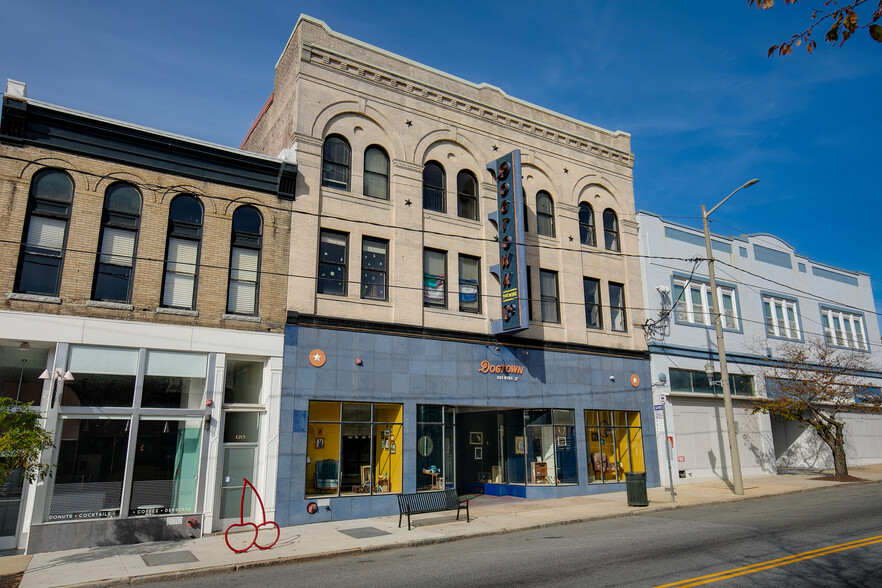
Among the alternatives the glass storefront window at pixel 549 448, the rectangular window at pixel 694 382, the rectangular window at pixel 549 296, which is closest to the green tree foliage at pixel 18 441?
the glass storefront window at pixel 549 448

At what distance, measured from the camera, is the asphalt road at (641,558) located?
960cm

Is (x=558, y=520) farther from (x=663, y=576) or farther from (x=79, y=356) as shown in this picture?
(x=79, y=356)

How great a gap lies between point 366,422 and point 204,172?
28.4 feet

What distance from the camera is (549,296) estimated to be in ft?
78.5

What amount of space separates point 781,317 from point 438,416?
21546mm

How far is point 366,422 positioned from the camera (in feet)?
61.1

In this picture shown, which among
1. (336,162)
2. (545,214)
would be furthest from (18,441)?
(545,214)

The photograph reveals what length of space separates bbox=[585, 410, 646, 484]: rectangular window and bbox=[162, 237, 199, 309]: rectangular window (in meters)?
14.9

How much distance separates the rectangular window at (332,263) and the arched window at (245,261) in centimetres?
192

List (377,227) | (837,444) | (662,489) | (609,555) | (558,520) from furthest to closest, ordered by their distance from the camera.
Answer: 1. (837,444)
2. (662,489)
3. (377,227)
4. (558,520)
5. (609,555)

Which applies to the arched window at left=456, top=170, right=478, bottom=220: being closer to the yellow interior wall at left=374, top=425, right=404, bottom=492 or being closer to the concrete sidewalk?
the yellow interior wall at left=374, top=425, right=404, bottom=492

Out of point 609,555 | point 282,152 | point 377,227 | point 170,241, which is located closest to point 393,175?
point 377,227

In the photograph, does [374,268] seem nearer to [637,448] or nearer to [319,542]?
[319,542]

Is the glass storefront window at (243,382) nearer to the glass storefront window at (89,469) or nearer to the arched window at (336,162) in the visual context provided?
the glass storefront window at (89,469)
